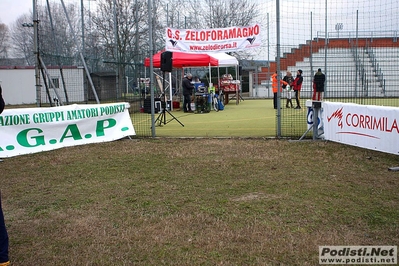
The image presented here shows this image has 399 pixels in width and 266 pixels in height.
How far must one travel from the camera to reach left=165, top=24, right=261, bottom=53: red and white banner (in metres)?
12.9

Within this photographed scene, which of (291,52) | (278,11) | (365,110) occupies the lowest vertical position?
(365,110)

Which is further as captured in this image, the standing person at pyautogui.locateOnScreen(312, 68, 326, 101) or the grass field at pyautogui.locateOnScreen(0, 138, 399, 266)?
the standing person at pyautogui.locateOnScreen(312, 68, 326, 101)

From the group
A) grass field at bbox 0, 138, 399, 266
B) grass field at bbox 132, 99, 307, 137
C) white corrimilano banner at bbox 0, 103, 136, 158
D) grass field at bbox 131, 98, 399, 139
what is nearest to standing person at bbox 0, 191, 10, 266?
grass field at bbox 0, 138, 399, 266

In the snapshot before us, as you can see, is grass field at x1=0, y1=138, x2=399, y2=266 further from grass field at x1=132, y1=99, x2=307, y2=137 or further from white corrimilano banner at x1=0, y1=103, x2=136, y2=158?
grass field at x1=132, y1=99, x2=307, y2=137

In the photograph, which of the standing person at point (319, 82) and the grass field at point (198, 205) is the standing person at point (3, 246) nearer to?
the grass field at point (198, 205)

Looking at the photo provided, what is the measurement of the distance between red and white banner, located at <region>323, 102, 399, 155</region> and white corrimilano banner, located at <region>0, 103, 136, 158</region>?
548 centimetres

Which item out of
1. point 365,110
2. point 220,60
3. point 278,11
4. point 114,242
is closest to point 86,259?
point 114,242

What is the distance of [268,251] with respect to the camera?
4320 mm

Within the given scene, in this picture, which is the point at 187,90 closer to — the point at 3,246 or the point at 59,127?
the point at 59,127

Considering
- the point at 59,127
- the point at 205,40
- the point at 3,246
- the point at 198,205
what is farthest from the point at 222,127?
the point at 3,246

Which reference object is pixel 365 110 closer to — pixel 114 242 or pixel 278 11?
pixel 278 11

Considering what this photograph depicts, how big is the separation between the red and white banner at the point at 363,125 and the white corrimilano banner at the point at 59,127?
5476 mm

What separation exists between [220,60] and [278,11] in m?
11.0

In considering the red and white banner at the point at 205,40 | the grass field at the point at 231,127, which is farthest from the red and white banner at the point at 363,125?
the red and white banner at the point at 205,40
